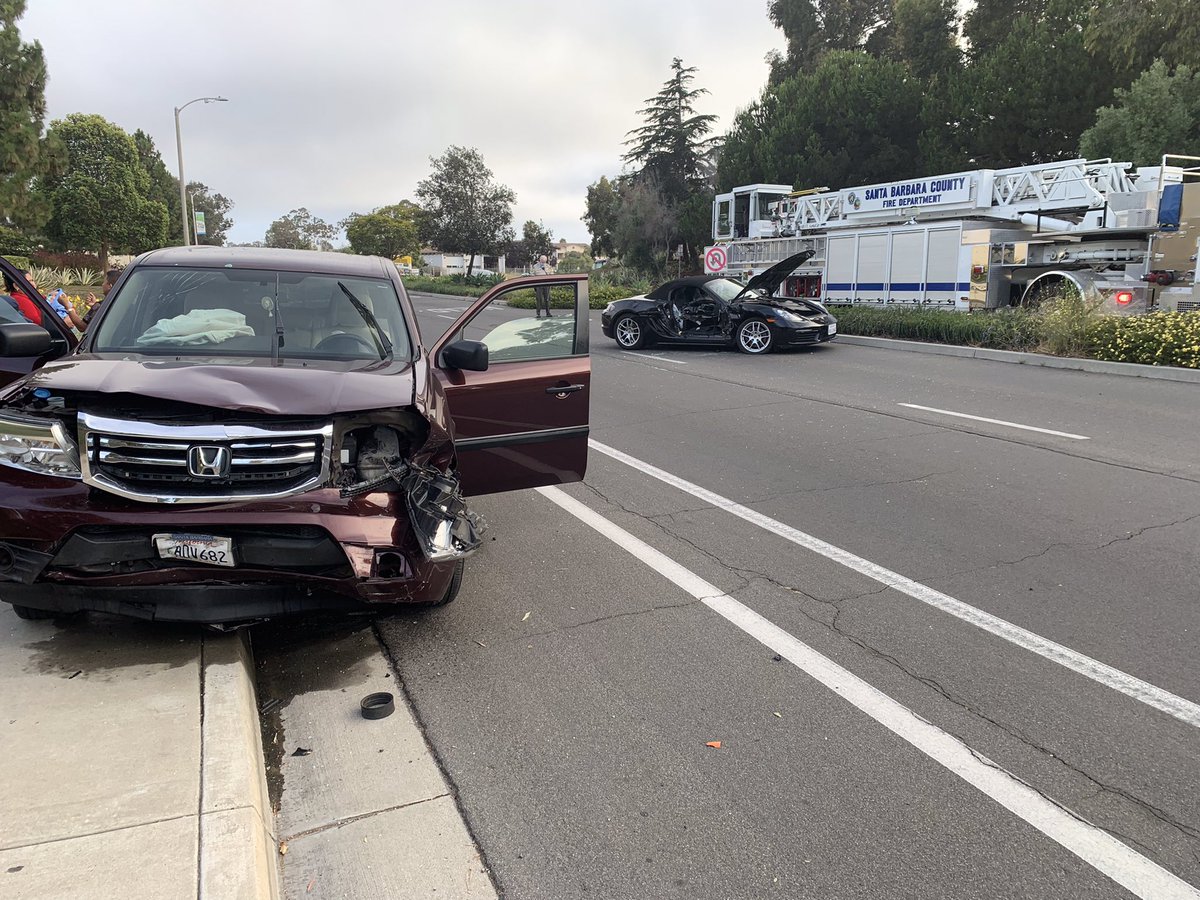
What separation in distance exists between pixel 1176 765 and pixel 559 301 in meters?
4.10

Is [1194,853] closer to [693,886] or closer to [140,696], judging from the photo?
[693,886]

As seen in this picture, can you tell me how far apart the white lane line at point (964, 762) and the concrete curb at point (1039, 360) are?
10.9 metres

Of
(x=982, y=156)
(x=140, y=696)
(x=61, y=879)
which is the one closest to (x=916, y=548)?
(x=140, y=696)

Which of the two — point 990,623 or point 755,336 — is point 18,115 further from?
point 990,623

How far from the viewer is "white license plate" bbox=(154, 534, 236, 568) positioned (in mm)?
3416

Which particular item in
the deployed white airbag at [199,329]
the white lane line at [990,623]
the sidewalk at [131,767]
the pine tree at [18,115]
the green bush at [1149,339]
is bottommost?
the white lane line at [990,623]

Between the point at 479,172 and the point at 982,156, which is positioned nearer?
the point at 982,156

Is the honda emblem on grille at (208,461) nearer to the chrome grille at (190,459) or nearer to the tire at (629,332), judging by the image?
the chrome grille at (190,459)

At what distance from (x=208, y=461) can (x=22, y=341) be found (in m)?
1.74

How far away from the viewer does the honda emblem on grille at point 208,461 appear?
3.41m

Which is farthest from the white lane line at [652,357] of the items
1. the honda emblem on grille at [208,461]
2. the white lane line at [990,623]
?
the honda emblem on grille at [208,461]

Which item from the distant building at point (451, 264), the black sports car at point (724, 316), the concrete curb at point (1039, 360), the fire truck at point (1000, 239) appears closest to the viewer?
the concrete curb at point (1039, 360)

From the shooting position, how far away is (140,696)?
334 centimetres

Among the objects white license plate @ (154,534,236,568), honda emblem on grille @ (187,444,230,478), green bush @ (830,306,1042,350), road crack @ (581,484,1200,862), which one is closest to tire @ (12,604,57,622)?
white license plate @ (154,534,236,568)
